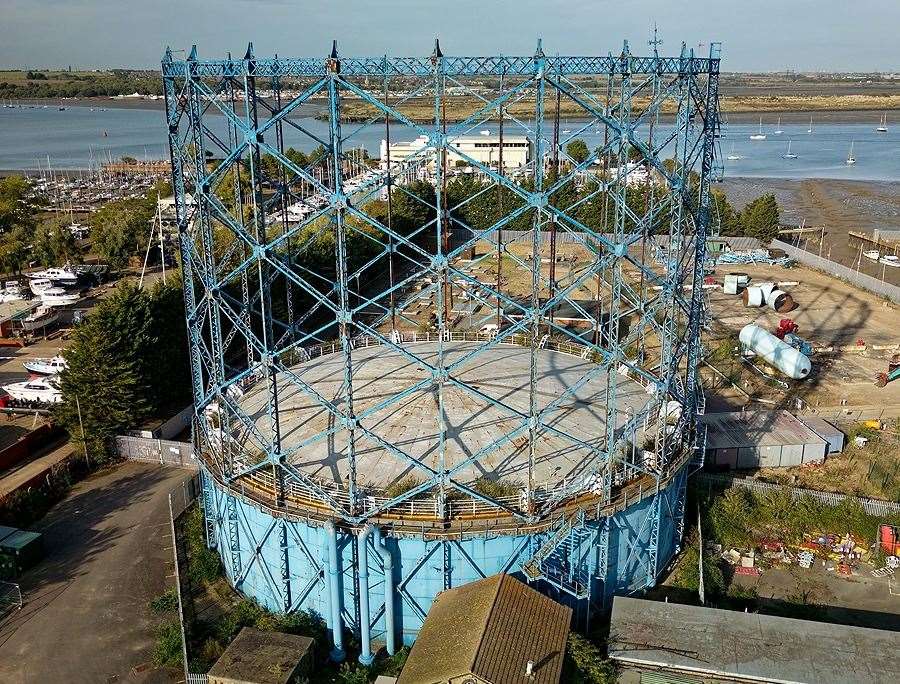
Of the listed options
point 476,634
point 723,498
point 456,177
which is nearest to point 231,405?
point 476,634

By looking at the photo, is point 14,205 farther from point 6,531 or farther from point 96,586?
point 96,586

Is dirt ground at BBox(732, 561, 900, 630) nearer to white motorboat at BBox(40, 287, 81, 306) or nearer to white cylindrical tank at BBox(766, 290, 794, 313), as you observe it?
white cylindrical tank at BBox(766, 290, 794, 313)

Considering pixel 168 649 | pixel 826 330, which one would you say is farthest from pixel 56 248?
pixel 826 330

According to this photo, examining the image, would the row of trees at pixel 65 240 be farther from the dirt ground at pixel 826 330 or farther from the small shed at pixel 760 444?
the small shed at pixel 760 444

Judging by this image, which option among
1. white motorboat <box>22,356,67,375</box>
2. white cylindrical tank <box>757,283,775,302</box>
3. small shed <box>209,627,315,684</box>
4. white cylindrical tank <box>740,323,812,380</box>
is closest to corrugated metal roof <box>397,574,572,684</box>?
small shed <box>209,627,315,684</box>

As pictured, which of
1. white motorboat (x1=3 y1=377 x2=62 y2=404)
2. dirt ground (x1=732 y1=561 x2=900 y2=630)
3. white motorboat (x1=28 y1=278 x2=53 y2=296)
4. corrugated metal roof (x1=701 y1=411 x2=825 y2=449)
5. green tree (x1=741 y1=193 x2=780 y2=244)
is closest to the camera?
dirt ground (x1=732 y1=561 x2=900 y2=630)

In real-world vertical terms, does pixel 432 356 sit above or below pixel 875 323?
above

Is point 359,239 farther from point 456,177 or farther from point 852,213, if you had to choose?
point 852,213

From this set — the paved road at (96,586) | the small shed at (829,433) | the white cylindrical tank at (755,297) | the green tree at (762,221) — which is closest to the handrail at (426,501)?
the paved road at (96,586)
